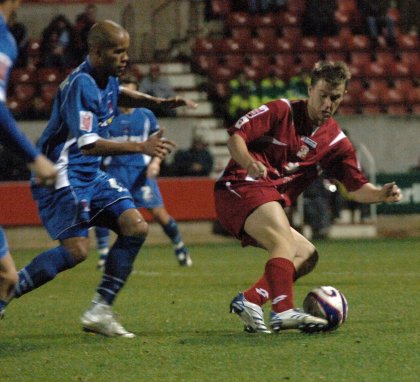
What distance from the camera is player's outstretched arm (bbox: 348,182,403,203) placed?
7104 millimetres

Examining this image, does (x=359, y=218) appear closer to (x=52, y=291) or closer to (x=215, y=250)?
(x=215, y=250)

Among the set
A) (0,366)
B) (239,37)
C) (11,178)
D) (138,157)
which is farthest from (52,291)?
(239,37)

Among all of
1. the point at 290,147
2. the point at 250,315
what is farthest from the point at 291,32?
the point at 250,315

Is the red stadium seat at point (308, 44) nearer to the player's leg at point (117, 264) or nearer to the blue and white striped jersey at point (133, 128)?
the blue and white striped jersey at point (133, 128)

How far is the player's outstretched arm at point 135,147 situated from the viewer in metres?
6.41

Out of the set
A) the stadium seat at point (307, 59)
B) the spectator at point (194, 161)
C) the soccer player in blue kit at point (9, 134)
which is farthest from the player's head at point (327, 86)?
the stadium seat at point (307, 59)

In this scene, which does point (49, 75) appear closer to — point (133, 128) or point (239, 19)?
point (239, 19)

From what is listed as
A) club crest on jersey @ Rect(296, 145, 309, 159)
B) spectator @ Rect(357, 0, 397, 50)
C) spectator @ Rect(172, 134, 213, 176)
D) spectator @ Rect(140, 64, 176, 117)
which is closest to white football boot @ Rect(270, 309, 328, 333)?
club crest on jersey @ Rect(296, 145, 309, 159)

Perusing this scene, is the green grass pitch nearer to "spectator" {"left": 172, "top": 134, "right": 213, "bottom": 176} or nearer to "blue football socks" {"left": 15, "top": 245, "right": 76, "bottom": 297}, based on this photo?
"blue football socks" {"left": 15, "top": 245, "right": 76, "bottom": 297}

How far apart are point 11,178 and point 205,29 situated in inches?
259

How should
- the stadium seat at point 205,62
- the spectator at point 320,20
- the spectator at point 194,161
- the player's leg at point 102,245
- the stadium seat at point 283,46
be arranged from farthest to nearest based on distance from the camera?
the spectator at point 320,20 → the stadium seat at point 283,46 → the stadium seat at point 205,62 → the spectator at point 194,161 → the player's leg at point 102,245

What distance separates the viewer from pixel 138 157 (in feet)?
41.5

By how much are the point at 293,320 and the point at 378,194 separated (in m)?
1.15

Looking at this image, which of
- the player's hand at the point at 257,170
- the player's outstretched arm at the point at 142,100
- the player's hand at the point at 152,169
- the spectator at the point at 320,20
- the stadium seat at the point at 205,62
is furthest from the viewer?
the spectator at the point at 320,20
